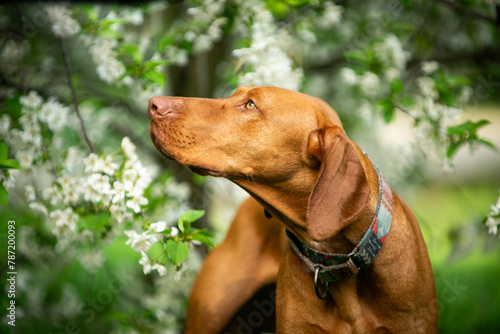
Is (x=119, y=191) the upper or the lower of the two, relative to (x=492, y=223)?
upper

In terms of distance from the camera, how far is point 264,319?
10.3ft

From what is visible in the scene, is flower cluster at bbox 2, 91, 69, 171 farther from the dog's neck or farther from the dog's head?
the dog's neck

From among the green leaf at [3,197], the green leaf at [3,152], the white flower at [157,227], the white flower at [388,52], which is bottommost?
the white flower at [388,52]

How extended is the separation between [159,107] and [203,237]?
2.02 feet

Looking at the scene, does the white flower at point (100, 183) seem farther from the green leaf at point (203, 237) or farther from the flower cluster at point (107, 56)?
the flower cluster at point (107, 56)

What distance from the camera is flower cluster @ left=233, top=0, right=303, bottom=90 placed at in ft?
9.86

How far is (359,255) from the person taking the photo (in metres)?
1.95

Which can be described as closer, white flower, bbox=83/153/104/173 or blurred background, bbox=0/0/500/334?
white flower, bbox=83/153/104/173

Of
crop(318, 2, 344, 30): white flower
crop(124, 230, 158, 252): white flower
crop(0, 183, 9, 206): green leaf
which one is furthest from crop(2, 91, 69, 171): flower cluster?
crop(318, 2, 344, 30): white flower

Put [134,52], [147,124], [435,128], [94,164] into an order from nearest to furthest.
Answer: [94,164] < [134,52] < [435,128] < [147,124]

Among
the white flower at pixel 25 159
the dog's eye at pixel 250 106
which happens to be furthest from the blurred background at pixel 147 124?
the dog's eye at pixel 250 106

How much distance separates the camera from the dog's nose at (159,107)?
202cm

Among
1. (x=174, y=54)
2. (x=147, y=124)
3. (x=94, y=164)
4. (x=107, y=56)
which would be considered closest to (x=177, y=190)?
(x=147, y=124)

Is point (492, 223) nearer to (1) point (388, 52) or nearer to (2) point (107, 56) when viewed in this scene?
(1) point (388, 52)
